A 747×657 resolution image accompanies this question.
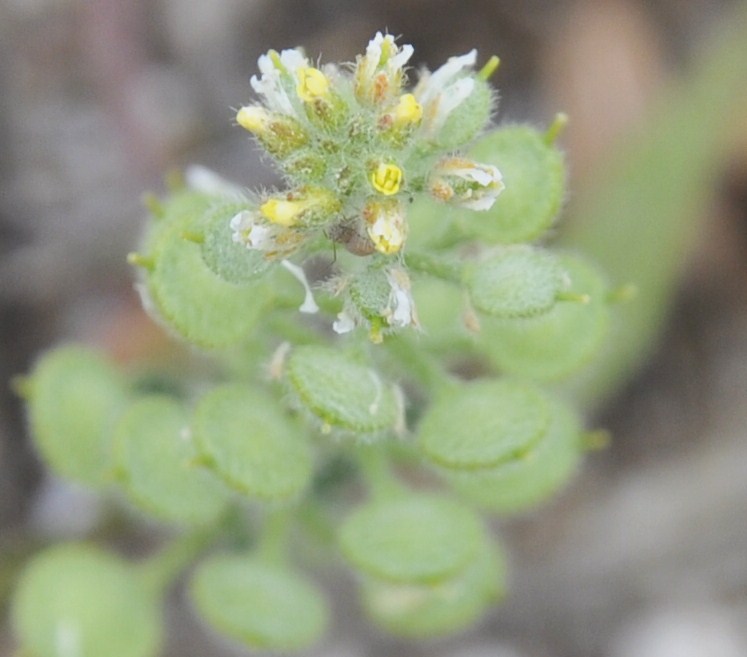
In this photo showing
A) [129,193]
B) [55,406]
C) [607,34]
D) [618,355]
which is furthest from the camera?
[607,34]

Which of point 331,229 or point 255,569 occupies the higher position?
point 331,229

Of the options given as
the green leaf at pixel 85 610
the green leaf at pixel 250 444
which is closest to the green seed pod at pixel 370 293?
the green leaf at pixel 250 444

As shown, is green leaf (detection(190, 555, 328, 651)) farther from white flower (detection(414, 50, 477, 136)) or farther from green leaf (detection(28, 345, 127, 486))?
white flower (detection(414, 50, 477, 136))

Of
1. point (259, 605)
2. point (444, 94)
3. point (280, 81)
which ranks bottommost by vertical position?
point (259, 605)

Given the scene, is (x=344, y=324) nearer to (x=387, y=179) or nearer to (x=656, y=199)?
(x=387, y=179)

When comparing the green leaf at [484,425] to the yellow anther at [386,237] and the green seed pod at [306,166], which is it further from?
the green seed pod at [306,166]

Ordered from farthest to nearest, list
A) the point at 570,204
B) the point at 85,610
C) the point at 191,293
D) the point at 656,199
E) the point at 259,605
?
the point at 570,204
the point at 656,199
the point at 85,610
the point at 259,605
the point at 191,293

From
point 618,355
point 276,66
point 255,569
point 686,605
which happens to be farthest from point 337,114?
point 686,605

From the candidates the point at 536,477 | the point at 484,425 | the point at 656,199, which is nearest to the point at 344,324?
the point at 484,425

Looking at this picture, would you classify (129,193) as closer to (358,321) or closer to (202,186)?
(202,186)
